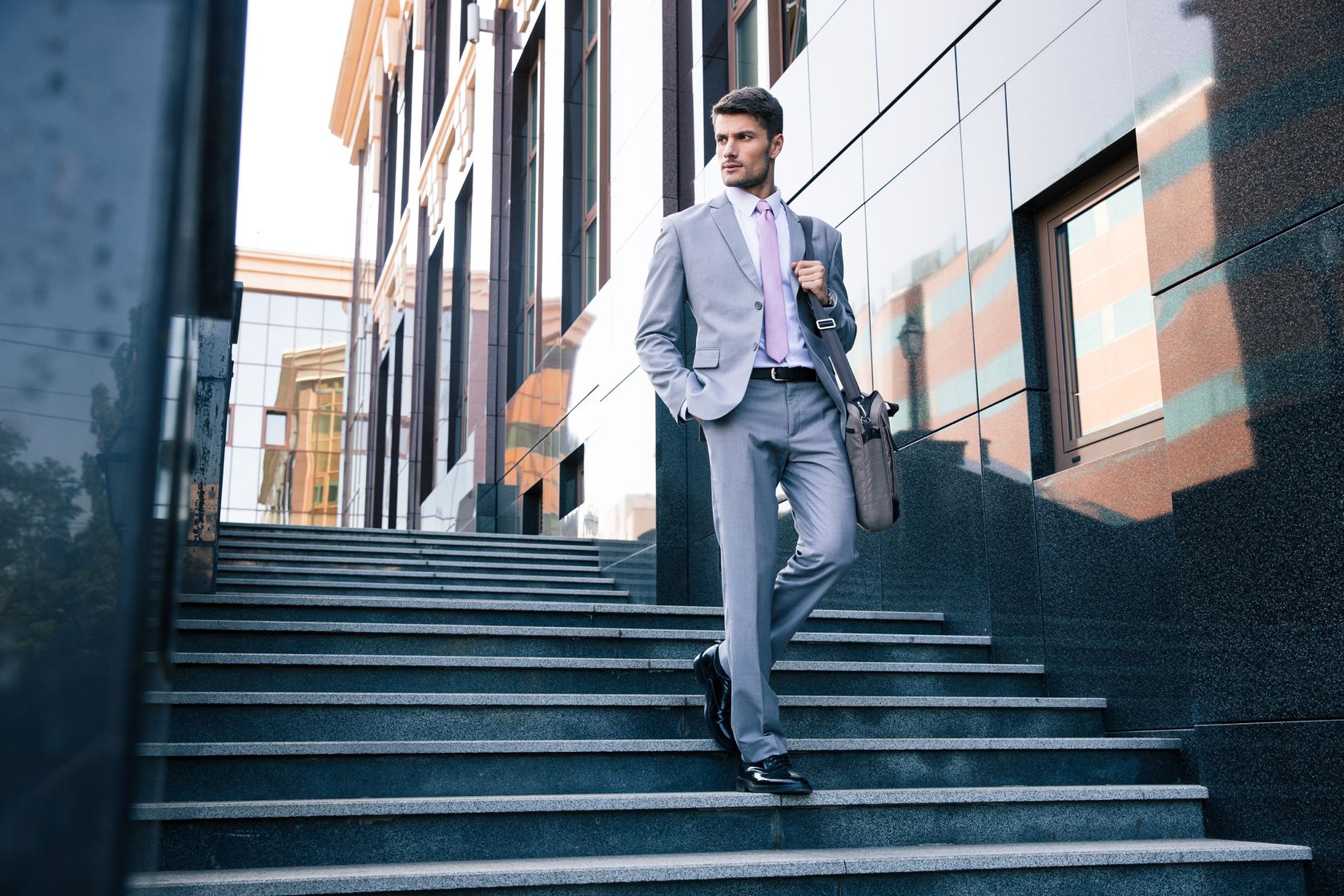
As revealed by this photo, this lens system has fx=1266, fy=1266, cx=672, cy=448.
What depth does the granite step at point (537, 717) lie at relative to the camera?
4027 mm

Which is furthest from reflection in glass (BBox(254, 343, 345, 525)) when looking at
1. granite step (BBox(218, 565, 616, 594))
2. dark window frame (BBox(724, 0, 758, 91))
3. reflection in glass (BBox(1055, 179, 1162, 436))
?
reflection in glass (BBox(1055, 179, 1162, 436))

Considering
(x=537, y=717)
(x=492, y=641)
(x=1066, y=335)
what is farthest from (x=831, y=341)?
(x=1066, y=335)

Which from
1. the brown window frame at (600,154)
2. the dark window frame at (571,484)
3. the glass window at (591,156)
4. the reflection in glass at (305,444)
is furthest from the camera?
the reflection in glass at (305,444)

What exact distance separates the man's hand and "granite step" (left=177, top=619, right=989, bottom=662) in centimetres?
189

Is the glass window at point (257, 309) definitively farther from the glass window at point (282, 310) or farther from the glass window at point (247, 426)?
the glass window at point (247, 426)

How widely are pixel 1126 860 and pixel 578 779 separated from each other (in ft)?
5.15

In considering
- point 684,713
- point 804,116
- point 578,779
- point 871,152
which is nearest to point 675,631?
point 684,713

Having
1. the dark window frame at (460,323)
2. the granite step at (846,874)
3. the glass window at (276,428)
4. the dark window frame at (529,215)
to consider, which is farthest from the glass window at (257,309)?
the granite step at (846,874)

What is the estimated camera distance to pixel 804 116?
28.3ft

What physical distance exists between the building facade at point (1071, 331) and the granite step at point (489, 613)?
1.89 feet

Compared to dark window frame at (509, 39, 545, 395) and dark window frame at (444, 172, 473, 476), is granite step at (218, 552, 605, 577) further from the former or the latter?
dark window frame at (444, 172, 473, 476)

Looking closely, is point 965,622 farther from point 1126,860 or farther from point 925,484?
point 1126,860

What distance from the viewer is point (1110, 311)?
18.4 ft

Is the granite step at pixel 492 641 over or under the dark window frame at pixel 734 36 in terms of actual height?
under
